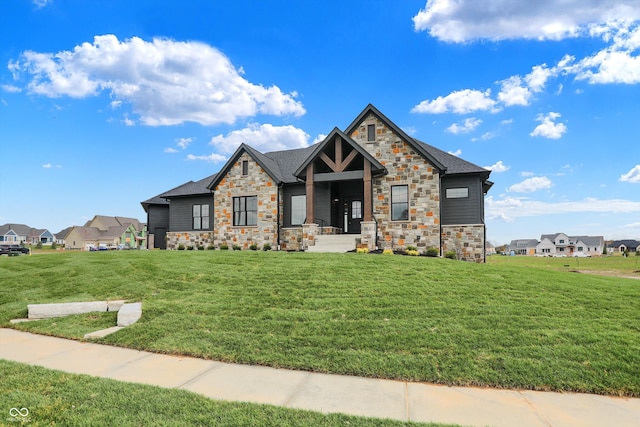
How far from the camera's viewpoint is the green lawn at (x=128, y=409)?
11.1 ft

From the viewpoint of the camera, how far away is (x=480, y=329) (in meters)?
5.98

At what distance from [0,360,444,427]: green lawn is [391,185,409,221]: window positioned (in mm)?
15265

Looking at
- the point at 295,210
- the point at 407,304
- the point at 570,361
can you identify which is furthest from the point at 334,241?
the point at 570,361

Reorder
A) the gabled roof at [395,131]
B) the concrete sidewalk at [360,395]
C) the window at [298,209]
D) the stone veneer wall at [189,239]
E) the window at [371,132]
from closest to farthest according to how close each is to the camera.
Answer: the concrete sidewalk at [360,395]
the gabled roof at [395,131]
the window at [371,132]
the window at [298,209]
the stone veneer wall at [189,239]

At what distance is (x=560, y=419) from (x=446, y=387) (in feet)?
3.92

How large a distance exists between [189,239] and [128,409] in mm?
21602

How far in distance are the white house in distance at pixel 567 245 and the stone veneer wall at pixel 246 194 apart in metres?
112

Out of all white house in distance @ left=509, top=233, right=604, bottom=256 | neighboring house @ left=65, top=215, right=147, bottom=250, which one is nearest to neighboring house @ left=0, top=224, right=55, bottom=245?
neighboring house @ left=65, top=215, right=147, bottom=250

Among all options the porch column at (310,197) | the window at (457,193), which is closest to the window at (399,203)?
the window at (457,193)

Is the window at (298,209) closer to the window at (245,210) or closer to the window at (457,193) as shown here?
the window at (245,210)

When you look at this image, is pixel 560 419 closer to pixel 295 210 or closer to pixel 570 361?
pixel 570 361

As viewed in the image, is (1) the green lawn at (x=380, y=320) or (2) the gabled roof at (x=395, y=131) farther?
(2) the gabled roof at (x=395, y=131)

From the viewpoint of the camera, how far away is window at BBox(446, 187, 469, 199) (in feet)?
61.0

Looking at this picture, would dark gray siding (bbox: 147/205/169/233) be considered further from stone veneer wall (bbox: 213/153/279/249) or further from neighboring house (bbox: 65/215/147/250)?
neighboring house (bbox: 65/215/147/250)
